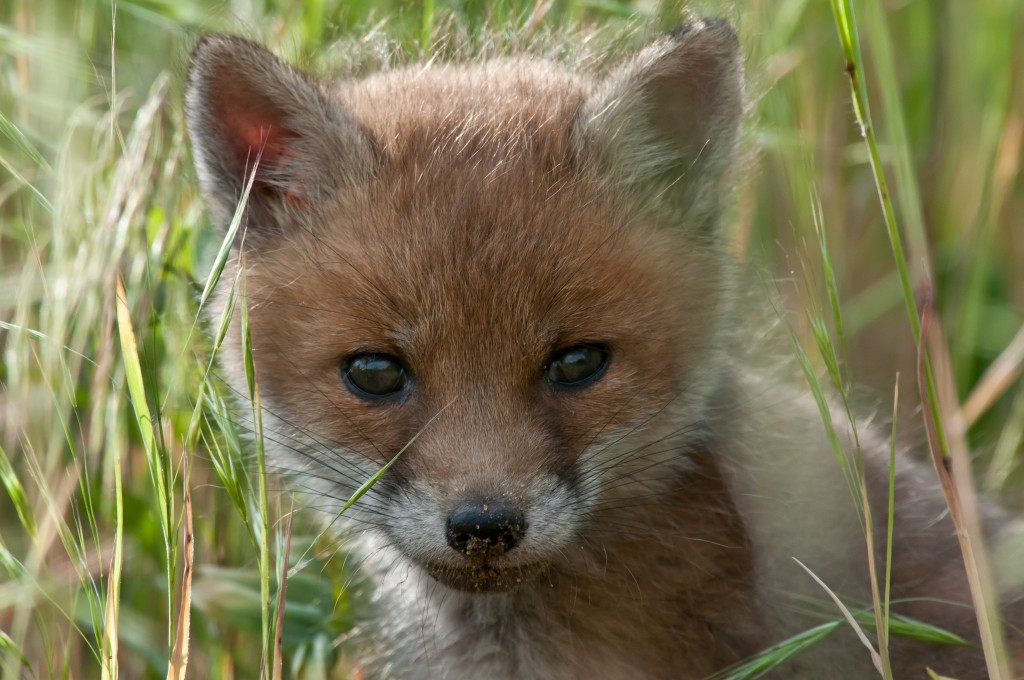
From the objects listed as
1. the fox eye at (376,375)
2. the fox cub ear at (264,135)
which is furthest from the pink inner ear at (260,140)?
the fox eye at (376,375)

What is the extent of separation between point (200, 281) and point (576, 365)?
1.12 meters

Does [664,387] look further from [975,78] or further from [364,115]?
[975,78]

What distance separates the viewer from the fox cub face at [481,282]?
93.4 inches

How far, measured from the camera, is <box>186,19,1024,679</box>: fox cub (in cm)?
240

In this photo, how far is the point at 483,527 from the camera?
86.0 inches

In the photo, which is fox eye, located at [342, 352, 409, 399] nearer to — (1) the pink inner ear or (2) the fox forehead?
(2) the fox forehead

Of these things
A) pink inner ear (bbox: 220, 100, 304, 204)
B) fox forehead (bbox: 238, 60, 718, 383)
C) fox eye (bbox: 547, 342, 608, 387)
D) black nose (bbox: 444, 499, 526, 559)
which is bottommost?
black nose (bbox: 444, 499, 526, 559)

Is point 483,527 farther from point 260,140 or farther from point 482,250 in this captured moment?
point 260,140

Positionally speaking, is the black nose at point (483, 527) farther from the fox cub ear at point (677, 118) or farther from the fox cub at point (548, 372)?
the fox cub ear at point (677, 118)

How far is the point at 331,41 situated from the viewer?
12.1ft

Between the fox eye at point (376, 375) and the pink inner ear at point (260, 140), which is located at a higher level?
the pink inner ear at point (260, 140)

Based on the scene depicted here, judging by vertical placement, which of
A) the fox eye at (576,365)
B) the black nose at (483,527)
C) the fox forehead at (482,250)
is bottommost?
the black nose at (483,527)

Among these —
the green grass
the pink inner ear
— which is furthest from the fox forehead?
the green grass

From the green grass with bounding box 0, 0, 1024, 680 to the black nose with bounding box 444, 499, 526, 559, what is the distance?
0.37 meters
